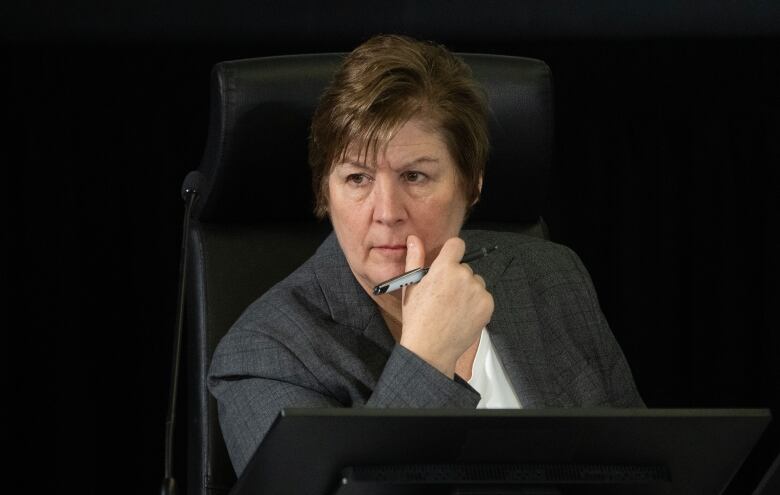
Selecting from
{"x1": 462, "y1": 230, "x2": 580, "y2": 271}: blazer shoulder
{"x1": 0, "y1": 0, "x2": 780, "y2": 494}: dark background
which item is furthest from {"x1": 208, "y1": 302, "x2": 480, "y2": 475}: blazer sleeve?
{"x1": 0, "y1": 0, "x2": 780, "y2": 494}: dark background

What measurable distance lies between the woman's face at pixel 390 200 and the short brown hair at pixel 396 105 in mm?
19

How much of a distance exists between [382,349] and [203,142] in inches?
32.5

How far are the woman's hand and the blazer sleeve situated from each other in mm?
33

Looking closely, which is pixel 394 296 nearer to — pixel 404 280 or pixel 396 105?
pixel 404 280

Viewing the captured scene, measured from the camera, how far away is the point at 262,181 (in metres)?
2.01

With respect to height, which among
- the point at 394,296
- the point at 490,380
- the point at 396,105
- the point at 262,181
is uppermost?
the point at 396,105

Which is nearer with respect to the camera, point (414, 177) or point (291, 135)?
point (414, 177)

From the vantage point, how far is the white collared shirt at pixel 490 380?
1890mm

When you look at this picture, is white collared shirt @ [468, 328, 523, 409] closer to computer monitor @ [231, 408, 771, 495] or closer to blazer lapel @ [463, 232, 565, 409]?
blazer lapel @ [463, 232, 565, 409]

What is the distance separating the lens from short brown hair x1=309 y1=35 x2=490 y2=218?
5.82ft

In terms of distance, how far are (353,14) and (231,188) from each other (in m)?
0.70

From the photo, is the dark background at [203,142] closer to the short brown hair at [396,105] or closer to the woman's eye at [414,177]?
the short brown hair at [396,105]

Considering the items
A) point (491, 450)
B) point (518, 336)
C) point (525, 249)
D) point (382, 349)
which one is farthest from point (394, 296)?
point (491, 450)

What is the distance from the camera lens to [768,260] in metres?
2.64
